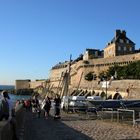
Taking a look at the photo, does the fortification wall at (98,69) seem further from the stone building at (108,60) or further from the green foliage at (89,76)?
the green foliage at (89,76)

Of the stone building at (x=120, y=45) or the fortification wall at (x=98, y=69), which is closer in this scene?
the fortification wall at (x=98, y=69)

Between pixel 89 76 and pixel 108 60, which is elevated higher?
pixel 108 60

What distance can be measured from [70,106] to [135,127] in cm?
2062

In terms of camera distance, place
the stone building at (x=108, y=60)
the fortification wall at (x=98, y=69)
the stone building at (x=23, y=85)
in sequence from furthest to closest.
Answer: the stone building at (x=23, y=85) < the stone building at (x=108, y=60) < the fortification wall at (x=98, y=69)

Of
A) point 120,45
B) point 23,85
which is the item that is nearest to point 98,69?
point 120,45

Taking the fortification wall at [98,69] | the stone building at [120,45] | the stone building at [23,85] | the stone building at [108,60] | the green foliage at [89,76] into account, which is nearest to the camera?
the fortification wall at [98,69]

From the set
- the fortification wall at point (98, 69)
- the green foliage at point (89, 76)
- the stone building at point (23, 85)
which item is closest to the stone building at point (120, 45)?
the fortification wall at point (98, 69)

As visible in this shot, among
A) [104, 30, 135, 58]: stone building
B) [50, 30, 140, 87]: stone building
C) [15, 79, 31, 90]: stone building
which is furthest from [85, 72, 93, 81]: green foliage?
[15, 79, 31, 90]: stone building

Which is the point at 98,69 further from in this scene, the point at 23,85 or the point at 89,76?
the point at 23,85

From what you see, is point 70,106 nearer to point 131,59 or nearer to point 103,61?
point 131,59

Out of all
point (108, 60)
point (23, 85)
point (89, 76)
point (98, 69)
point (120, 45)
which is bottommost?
point (89, 76)

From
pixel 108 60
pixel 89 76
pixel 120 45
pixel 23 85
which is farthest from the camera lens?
pixel 23 85

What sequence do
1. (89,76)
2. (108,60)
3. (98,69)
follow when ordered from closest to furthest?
(108,60) → (89,76) → (98,69)

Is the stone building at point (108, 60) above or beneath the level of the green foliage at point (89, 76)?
above
